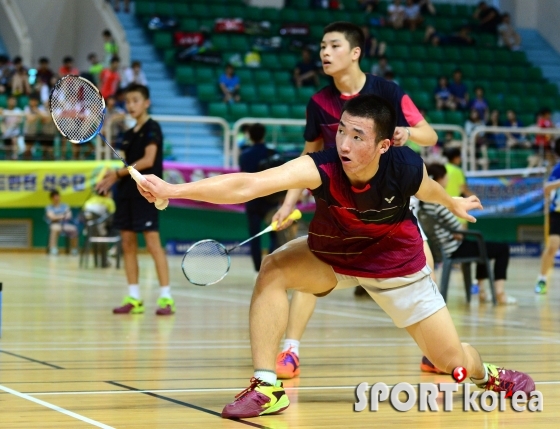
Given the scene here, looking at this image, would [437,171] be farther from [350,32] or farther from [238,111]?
[238,111]

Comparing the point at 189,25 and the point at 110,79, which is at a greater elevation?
the point at 189,25

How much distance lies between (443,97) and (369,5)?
189 inches

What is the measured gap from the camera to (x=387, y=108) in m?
5.13

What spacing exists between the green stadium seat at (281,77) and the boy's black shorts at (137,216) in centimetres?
1667

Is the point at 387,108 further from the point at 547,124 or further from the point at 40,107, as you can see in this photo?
the point at 547,124

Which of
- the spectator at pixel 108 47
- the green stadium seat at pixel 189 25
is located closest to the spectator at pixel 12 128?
the spectator at pixel 108 47

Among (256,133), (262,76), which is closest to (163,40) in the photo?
(262,76)

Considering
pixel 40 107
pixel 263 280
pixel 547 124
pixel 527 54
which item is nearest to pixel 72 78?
pixel 263 280

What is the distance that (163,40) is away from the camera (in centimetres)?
2686

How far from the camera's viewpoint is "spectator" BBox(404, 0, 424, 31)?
30.8 meters

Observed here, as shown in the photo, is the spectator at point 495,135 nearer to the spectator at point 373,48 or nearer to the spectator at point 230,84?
the spectator at point 373,48

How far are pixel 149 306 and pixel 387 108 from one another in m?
6.77

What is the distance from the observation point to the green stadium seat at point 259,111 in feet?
82.6

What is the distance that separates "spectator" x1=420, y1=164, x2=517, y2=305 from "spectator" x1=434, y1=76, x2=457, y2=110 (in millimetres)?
15573
